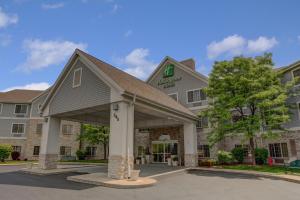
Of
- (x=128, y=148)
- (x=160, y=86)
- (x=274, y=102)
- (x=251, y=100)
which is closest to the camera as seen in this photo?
(x=128, y=148)

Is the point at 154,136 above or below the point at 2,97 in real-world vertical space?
below

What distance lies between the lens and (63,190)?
9.91m

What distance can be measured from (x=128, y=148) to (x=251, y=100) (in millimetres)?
11657

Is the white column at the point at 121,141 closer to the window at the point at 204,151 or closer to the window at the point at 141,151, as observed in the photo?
the window at the point at 204,151

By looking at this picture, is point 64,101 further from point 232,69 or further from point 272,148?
point 272,148

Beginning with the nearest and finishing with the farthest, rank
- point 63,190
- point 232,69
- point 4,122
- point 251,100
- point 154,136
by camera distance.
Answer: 1. point 63,190
2. point 251,100
3. point 232,69
4. point 154,136
5. point 4,122

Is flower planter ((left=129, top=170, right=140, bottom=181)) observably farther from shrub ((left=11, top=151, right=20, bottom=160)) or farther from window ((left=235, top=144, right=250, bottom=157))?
shrub ((left=11, top=151, right=20, bottom=160))

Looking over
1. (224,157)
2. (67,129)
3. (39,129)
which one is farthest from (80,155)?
Result: (224,157)

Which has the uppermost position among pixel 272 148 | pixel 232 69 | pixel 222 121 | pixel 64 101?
pixel 232 69

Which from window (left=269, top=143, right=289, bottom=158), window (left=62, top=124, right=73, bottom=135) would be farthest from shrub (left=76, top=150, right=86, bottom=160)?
window (left=269, top=143, right=289, bottom=158)

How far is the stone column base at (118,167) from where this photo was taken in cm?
1234

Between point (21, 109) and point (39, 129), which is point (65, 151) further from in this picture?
point (21, 109)

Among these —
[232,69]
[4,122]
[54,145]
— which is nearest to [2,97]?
[4,122]

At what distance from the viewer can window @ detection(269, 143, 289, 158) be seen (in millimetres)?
21312
